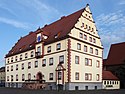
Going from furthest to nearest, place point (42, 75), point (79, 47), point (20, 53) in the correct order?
point (20, 53) < point (42, 75) < point (79, 47)

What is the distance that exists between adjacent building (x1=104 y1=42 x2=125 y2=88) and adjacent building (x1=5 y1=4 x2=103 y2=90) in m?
14.1

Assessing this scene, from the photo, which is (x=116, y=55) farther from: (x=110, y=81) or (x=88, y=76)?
(x=88, y=76)

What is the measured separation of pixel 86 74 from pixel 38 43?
516 inches

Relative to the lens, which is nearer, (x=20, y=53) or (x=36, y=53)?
(x=36, y=53)

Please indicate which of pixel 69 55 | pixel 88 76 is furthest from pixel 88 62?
pixel 69 55

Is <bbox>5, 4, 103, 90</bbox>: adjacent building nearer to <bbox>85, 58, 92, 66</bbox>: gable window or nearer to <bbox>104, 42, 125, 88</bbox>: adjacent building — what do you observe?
<bbox>85, 58, 92, 66</bbox>: gable window

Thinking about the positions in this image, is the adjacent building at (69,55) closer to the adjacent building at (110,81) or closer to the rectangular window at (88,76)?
the rectangular window at (88,76)

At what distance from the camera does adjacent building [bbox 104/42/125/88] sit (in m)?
61.8

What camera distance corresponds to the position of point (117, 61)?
67750 mm

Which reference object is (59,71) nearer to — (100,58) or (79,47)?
(79,47)

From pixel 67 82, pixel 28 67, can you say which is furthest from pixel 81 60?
pixel 28 67

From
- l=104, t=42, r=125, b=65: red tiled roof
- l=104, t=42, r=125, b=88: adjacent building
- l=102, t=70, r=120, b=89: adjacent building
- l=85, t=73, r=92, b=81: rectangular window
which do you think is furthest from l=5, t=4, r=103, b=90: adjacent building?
l=104, t=42, r=125, b=65: red tiled roof

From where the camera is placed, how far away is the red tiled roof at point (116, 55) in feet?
222

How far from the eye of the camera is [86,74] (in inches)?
1768
